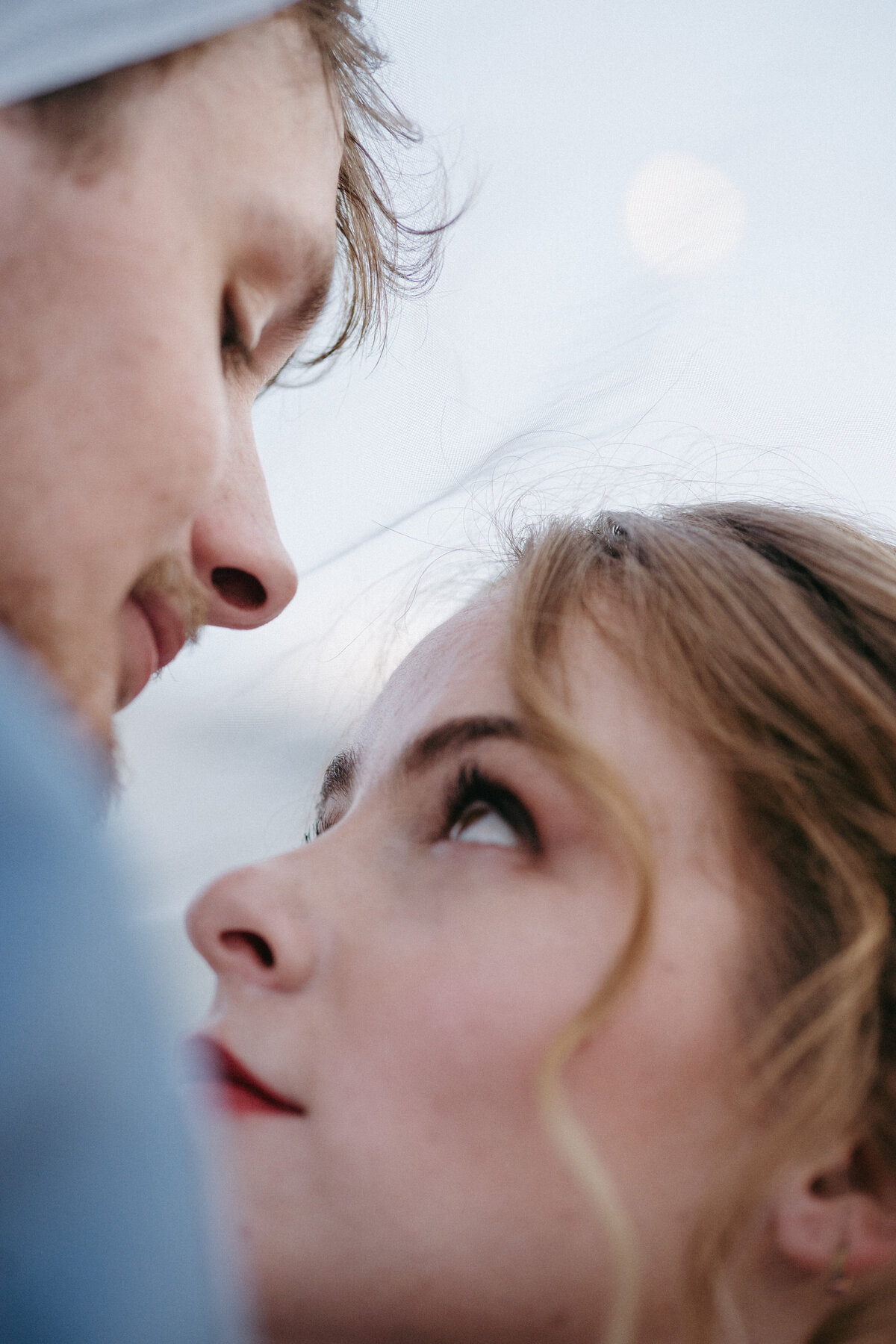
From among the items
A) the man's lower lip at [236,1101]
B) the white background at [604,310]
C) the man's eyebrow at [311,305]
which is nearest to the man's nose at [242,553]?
the man's eyebrow at [311,305]

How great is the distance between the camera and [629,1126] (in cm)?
75

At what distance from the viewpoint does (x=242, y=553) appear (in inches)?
38.8

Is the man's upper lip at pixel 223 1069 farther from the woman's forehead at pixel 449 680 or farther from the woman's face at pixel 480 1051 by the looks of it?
the woman's forehead at pixel 449 680

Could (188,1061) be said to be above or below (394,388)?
below

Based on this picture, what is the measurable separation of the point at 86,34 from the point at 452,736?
0.68 metres

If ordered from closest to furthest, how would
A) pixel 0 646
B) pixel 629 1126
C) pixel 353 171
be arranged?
1. pixel 0 646
2. pixel 629 1126
3. pixel 353 171

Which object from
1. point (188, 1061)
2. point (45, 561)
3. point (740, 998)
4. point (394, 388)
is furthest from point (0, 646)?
point (394, 388)

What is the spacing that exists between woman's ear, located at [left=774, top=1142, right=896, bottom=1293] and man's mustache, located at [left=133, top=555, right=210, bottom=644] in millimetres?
757

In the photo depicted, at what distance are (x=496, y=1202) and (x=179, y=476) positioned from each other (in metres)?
0.67

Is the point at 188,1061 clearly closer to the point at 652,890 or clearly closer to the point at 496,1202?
the point at 496,1202

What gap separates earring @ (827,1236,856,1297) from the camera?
2.60 ft

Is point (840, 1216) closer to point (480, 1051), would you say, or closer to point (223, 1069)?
point (480, 1051)

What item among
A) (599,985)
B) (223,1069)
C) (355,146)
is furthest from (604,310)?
(223,1069)

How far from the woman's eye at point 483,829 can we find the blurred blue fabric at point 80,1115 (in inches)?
17.4
